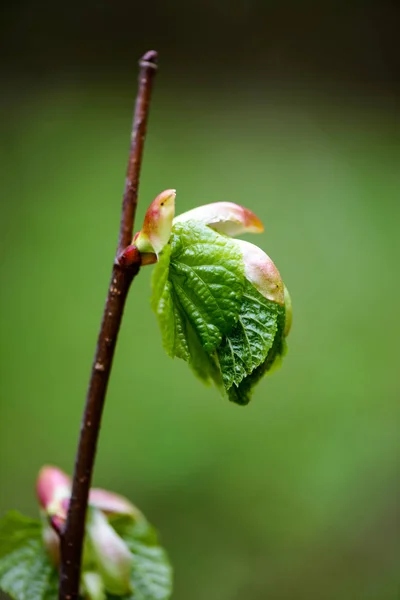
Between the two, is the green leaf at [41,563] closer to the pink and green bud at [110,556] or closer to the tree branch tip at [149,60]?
the pink and green bud at [110,556]

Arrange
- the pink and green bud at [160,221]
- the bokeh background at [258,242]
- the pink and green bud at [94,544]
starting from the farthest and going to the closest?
the bokeh background at [258,242] → the pink and green bud at [94,544] → the pink and green bud at [160,221]

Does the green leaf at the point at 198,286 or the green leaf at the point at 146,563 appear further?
the green leaf at the point at 146,563

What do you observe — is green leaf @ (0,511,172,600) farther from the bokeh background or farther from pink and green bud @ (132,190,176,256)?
the bokeh background

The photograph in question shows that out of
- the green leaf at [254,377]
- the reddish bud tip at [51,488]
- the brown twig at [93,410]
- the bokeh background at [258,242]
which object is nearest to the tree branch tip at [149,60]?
the brown twig at [93,410]

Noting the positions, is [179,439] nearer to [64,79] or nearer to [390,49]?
[64,79]

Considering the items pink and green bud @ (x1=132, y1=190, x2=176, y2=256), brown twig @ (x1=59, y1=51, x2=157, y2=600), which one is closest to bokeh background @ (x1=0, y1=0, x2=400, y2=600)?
brown twig @ (x1=59, y1=51, x2=157, y2=600)

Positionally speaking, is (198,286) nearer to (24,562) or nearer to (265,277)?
(265,277)

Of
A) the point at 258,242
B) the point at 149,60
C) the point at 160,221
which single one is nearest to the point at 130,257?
the point at 160,221
